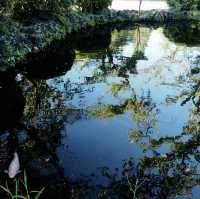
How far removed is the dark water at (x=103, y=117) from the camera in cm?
974

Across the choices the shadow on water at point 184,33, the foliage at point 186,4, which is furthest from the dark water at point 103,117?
the foliage at point 186,4

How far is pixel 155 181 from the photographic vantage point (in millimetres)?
9297

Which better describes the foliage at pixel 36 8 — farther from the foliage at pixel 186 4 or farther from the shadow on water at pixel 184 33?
the foliage at pixel 186 4

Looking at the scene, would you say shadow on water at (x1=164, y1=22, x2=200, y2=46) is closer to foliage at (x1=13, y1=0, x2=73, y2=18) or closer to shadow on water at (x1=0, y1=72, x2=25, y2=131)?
foliage at (x1=13, y1=0, x2=73, y2=18)

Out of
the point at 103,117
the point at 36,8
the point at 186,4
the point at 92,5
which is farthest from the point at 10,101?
the point at 186,4

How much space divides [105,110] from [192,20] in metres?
33.4

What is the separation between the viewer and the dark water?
9742 millimetres

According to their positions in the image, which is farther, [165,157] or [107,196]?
[165,157]

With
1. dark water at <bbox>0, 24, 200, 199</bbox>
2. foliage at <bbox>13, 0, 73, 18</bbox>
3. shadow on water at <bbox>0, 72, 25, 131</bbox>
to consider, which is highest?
foliage at <bbox>13, 0, 73, 18</bbox>

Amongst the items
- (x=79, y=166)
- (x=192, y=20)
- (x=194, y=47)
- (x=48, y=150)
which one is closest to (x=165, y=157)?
(x=79, y=166)

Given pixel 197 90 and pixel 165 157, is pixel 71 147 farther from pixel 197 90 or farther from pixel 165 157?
pixel 197 90

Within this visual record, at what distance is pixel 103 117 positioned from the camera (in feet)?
44.2

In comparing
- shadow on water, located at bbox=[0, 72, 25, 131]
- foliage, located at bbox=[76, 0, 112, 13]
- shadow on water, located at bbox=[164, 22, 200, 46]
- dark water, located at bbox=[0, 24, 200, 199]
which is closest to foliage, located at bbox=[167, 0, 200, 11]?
shadow on water, located at bbox=[164, 22, 200, 46]

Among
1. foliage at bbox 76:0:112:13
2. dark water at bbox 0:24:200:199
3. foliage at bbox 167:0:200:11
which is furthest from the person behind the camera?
foliage at bbox 167:0:200:11
